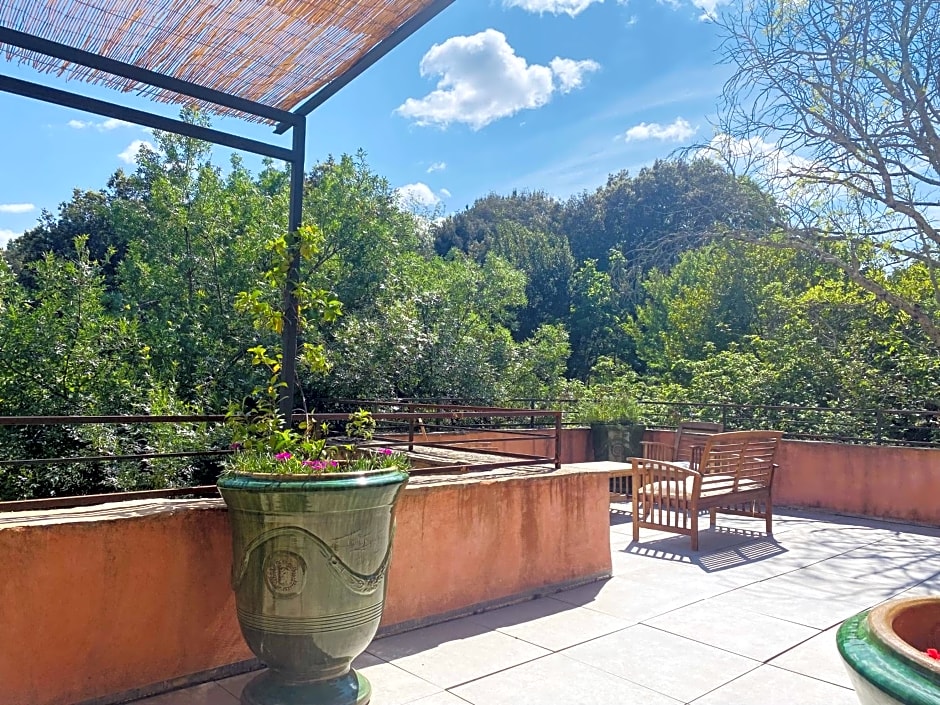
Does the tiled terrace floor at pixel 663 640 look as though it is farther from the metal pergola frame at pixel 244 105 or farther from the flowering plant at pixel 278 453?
the metal pergola frame at pixel 244 105

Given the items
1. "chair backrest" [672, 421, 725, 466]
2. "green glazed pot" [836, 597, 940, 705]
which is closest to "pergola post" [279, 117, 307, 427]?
"green glazed pot" [836, 597, 940, 705]

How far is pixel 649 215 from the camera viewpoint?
31.5 m

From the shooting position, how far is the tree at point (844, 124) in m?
7.85

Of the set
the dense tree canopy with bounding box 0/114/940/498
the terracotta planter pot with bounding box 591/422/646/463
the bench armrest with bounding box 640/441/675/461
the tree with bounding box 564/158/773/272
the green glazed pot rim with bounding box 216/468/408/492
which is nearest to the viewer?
the green glazed pot rim with bounding box 216/468/408/492

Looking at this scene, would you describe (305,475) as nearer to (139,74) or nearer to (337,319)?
(139,74)

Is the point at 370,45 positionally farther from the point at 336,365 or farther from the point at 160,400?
the point at 336,365

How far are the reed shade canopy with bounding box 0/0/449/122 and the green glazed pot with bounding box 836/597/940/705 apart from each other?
2.96 meters

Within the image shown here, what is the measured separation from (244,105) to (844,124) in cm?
752

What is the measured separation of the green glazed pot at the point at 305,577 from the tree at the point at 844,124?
7714 millimetres

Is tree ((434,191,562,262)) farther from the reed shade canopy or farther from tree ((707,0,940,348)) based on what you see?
the reed shade canopy

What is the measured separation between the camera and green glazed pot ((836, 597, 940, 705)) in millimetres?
1029

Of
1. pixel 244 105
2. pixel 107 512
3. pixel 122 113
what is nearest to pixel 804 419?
pixel 244 105

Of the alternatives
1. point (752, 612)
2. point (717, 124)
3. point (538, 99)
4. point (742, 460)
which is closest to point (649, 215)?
point (538, 99)

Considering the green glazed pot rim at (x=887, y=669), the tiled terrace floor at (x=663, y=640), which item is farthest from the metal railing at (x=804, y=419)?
the green glazed pot rim at (x=887, y=669)
